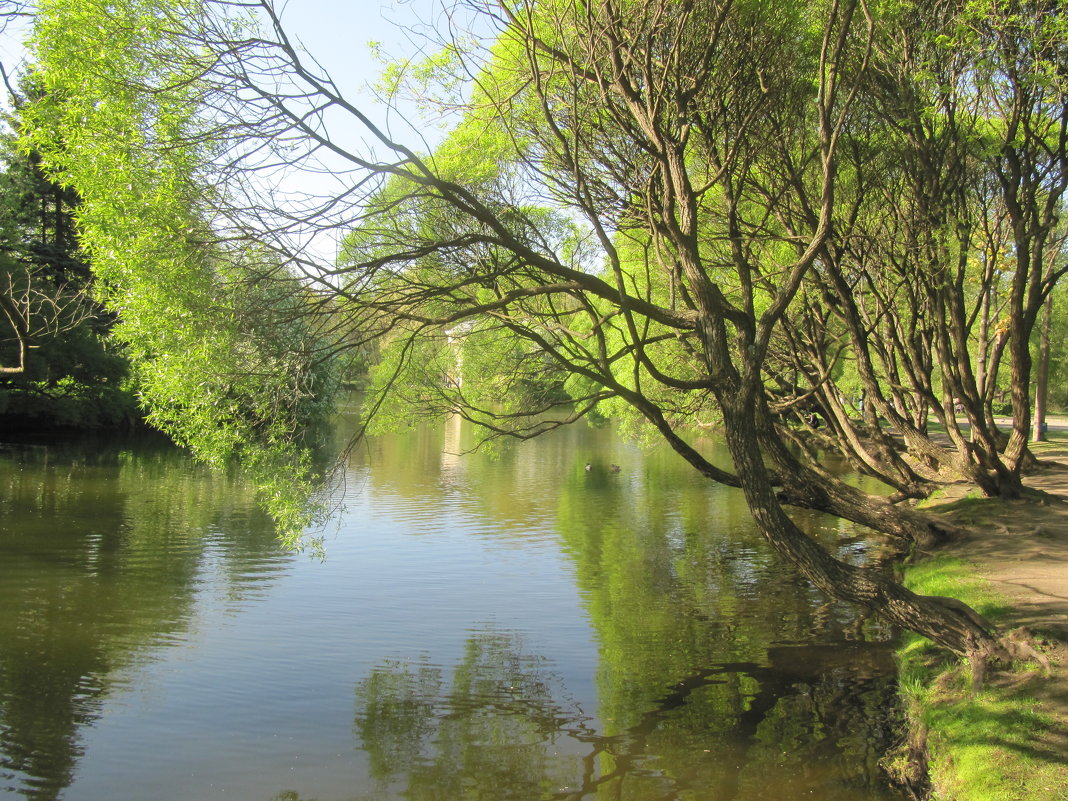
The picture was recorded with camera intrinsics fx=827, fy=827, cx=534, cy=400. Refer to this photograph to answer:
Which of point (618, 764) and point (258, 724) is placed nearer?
point (618, 764)

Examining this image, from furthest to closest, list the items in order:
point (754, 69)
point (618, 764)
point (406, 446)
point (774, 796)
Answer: point (406, 446)
point (754, 69)
point (618, 764)
point (774, 796)

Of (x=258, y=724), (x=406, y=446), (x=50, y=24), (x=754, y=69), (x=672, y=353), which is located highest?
(x=754, y=69)

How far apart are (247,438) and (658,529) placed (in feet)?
39.3

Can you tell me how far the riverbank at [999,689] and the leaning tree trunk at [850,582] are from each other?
0.34m

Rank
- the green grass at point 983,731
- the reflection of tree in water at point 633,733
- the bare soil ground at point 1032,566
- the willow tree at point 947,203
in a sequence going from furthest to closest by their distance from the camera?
the willow tree at point 947,203, the reflection of tree in water at point 633,733, the bare soil ground at point 1032,566, the green grass at point 983,731

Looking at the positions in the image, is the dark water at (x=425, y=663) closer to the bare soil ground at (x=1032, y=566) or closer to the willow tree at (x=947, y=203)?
the bare soil ground at (x=1032, y=566)

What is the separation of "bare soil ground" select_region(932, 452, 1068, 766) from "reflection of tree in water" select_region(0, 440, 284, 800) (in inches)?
323

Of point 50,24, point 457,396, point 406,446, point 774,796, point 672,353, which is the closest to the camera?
point 774,796

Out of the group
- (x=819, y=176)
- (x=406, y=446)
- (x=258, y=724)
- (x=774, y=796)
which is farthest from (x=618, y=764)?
(x=406, y=446)

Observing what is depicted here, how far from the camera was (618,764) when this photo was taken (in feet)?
24.3

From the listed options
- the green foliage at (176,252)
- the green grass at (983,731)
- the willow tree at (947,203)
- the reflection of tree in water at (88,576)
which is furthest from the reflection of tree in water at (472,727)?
the willow tree at (947,203)

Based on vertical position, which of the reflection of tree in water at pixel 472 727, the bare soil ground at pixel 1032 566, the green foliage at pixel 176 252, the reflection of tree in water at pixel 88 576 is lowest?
the reflection of tree in water at pixel 472 727

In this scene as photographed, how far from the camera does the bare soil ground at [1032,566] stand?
268 inches

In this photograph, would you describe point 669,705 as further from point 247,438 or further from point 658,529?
point 658,529
